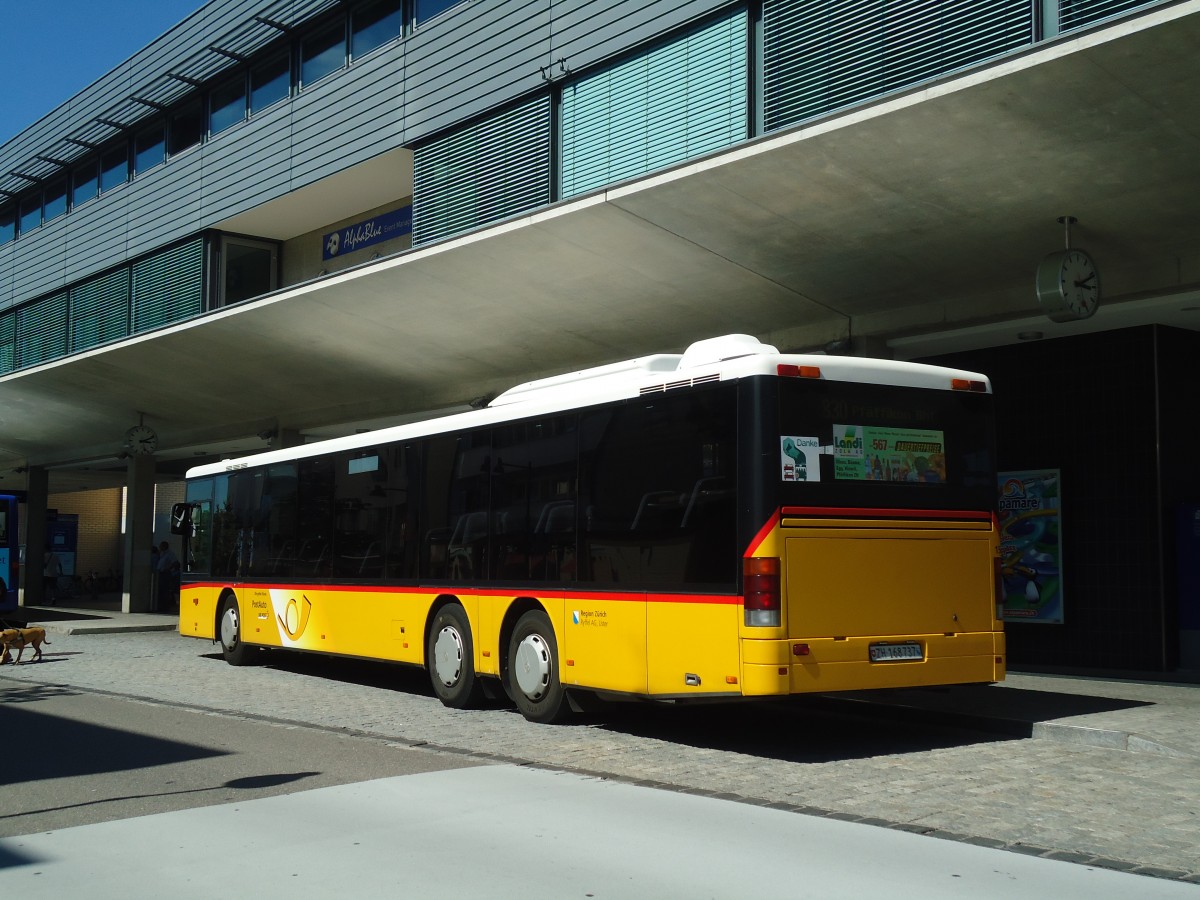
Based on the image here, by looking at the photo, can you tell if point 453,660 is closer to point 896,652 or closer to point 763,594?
point 763,594

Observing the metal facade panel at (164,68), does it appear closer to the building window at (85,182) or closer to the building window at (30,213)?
the building window at (85,182)

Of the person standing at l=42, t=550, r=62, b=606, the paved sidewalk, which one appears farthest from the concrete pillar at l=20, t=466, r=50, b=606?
the paved sidewalk

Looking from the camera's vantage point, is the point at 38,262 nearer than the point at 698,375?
No

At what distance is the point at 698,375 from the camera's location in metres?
9.73

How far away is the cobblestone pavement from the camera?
6.92m

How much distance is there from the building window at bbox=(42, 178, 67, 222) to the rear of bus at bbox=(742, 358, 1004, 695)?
88.1ft

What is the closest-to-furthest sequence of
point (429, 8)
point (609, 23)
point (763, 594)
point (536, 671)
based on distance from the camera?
point (763, 594) → point (536, 671) → point (609, 23) → point (429, 8)

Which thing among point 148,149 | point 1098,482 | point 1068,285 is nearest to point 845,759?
point 1068,285

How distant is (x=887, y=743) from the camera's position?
1023 cm

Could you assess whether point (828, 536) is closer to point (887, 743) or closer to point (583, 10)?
point (887, 743)

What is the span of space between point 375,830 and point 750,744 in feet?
14.0

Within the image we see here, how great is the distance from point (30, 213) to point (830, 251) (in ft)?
84.5

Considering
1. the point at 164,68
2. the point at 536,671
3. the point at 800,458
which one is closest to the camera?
the point at 800,458

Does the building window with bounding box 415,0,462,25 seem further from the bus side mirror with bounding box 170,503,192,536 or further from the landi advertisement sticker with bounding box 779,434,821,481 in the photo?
the landi advertisement sticker with bounding box 779,434,821,481
